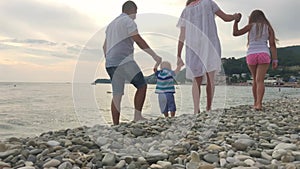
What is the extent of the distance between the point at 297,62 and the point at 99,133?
139 ft

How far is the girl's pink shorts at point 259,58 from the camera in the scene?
18.9 ft

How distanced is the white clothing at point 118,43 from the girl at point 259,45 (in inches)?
77.0

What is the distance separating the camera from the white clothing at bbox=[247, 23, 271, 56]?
19.1 feet

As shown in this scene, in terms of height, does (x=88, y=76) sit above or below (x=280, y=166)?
above

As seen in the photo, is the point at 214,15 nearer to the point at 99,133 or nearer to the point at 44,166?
the point at 99,133

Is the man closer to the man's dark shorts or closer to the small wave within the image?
the man's dark shorts

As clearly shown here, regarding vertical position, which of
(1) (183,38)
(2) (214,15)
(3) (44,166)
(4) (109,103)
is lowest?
(3) (44,166)

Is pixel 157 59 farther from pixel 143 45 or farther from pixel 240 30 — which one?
pixel 240 30

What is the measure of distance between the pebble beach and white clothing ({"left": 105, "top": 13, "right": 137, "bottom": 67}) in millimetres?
947

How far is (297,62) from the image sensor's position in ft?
141

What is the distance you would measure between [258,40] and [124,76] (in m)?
2.26

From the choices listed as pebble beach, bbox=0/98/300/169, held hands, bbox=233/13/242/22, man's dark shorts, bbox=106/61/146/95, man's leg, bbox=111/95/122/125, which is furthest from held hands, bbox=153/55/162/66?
held hands, bbox=233/13/242/22

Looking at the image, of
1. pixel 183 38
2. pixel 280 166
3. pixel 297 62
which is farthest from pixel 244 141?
pixel 297 62

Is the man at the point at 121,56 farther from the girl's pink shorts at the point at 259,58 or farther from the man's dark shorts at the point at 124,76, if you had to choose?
the girl's pink shorts at the point at 259,58
